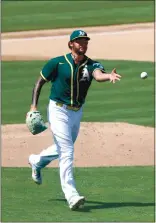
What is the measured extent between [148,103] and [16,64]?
6.16 metres

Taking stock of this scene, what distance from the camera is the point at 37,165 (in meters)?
12.6

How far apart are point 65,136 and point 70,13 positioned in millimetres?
23929

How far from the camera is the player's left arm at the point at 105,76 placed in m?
11.2

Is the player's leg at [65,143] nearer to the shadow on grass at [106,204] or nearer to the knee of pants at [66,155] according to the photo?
the knee of pants at [66,155]

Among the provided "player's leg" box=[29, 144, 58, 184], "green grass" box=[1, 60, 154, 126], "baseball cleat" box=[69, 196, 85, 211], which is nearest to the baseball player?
"player's leg" box=[29, 144, 58, 184]

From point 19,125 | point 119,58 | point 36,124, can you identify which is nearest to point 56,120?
point 36,124

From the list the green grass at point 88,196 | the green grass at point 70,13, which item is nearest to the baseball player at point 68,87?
the green grass at point 88,196

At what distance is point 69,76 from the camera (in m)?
11.7

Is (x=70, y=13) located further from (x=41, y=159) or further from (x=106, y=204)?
(x=106, y=204)

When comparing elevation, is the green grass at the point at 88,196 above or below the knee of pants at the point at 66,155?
below

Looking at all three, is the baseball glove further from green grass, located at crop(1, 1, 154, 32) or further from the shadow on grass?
green grass, located at crop(1, 1, 154, 32)

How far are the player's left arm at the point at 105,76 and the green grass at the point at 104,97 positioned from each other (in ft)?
22.4

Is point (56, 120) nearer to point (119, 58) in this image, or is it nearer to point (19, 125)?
point (19, 125)

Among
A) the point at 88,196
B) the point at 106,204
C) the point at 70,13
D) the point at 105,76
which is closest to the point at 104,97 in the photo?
the point at 88,196
